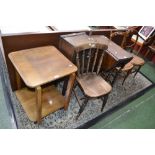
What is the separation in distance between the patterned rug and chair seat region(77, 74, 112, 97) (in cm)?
43

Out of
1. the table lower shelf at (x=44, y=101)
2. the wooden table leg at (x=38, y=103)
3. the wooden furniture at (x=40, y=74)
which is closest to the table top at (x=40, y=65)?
the wooden furniture at (x=40, y=74)

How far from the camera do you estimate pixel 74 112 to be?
7.44 feet

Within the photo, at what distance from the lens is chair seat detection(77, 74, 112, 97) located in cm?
198

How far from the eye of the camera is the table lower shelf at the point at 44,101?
6.62 feet

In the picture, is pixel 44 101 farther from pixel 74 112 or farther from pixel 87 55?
pixel 87 55

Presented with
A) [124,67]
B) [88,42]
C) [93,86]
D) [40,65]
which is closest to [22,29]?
[40,65]

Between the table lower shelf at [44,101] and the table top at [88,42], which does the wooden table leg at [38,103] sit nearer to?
the table lower shelf at [44,101]

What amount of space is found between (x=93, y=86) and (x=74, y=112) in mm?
475

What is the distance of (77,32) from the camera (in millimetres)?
2262

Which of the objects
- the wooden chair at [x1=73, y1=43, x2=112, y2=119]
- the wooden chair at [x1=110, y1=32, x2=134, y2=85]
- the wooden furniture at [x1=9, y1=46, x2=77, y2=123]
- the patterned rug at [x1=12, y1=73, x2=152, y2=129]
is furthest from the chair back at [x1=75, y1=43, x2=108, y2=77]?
the patterned rug at [x1=12, y1=73, x2=152, y2=129]

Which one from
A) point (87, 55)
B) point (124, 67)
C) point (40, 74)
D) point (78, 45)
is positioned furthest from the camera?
point (124, 67)

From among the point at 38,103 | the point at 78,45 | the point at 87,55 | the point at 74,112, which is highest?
the point at 78,45

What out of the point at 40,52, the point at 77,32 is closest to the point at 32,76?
the point at 40,52

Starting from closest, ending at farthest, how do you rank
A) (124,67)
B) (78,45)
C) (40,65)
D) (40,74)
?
(40,74), (40,65), (78,45), (124,67)
